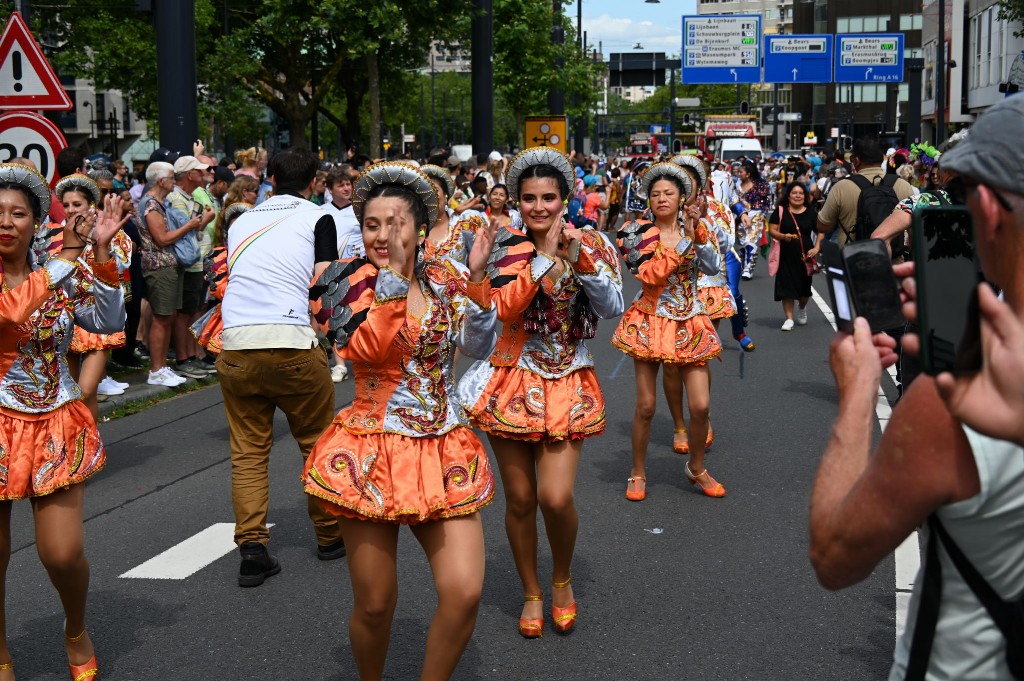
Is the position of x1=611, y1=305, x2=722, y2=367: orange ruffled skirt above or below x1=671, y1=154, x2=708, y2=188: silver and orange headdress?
below

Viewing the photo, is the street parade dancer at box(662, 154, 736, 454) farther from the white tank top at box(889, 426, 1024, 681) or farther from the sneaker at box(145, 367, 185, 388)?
the white tank top at box(889, 426, 1024, 681)

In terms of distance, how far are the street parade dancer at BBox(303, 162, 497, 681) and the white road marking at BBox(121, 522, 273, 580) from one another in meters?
2.46

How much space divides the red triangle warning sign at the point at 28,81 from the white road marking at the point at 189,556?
4115mm

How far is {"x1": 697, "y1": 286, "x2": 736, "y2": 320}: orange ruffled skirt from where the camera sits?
31.1 feet

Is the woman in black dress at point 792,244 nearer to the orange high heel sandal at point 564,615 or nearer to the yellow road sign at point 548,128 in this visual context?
the orange high heel sandal at point 564,615

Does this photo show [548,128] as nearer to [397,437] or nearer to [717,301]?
[717,301]

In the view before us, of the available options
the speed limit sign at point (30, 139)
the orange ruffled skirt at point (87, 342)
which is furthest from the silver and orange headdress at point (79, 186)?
the speed limit sign at point (30, 139)

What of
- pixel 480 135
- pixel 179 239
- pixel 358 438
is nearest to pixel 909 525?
pixel 358 438

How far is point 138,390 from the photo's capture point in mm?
11227

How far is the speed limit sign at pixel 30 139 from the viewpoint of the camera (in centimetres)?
896

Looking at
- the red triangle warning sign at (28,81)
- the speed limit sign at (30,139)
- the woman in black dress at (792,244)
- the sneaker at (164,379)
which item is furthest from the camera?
the woman in black dress at (792,244)

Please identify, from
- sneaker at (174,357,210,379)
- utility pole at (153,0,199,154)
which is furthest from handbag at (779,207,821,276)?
utility pole at (153,0,199,154)

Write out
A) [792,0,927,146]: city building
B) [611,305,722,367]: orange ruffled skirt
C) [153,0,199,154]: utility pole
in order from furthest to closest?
[792,0,927,146]: city building → [153,0,199,154]: utility pole → [611,305,722,367]: orange ruffled skirt

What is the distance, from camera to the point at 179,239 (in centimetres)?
1202
